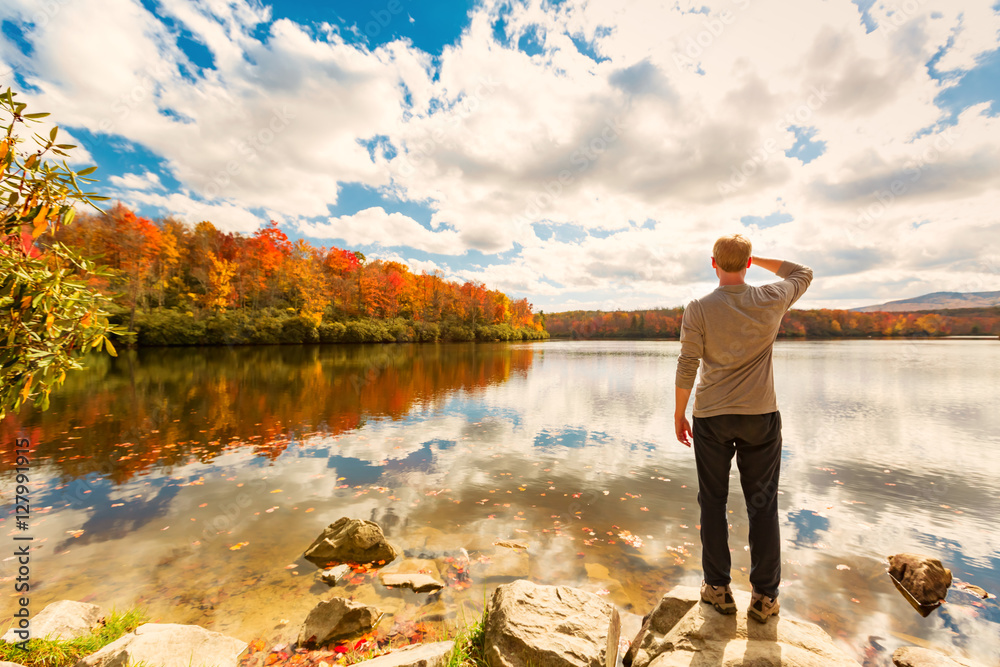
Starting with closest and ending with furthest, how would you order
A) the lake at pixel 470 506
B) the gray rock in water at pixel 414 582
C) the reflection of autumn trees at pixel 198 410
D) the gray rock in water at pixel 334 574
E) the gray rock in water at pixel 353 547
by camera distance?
the lake at pixel 470 506 < the gray rock in water at pixel 414 582 < the gray rock in water at pixel 334 574 < the gray rock in water at pixel 353 547 < the reflection of autumn trees at pixel 198 410

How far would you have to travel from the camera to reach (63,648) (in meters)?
3.05

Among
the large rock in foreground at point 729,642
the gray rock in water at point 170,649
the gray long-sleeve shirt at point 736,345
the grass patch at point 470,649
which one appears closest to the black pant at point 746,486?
the gray long-sleeve shirt at point 736,345

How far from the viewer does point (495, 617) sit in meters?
3.18

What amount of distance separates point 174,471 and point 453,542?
6.35 m

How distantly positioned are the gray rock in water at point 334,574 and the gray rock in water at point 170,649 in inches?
41.6

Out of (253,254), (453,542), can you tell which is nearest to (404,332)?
(253,254)

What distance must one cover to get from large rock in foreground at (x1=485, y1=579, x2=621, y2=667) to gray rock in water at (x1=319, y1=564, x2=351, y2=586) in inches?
85.2

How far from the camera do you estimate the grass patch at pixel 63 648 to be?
112 inches

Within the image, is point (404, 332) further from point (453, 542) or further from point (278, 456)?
point (453, 542)

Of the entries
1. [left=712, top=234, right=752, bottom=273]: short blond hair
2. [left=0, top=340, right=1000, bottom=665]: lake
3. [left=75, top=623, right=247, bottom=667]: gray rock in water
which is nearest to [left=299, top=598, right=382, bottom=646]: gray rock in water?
[left=0, top=340, right=1000, bottom=665]: lake

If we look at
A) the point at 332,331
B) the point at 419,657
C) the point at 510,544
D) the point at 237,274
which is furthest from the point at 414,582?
the point at 237,274

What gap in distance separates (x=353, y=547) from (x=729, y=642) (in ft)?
13.6

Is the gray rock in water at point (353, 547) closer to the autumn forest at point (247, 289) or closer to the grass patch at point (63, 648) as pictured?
the grass patch at point (63, 648)

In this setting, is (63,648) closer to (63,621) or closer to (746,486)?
(63,621)
